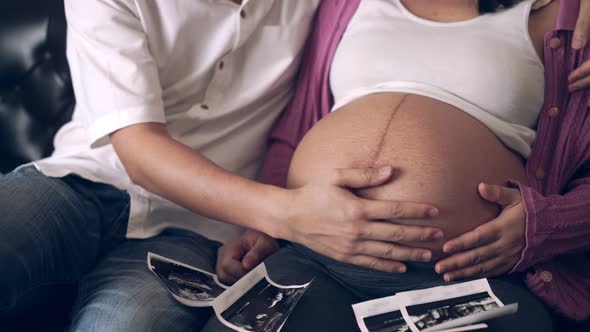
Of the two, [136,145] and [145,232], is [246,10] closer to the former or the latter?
[136,145]

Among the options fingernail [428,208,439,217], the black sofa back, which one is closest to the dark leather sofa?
the black sofa back

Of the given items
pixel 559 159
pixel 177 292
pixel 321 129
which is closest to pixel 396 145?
pixel 321 129

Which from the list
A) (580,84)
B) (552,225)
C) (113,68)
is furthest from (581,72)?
Result: (113,68)

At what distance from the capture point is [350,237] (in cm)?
98

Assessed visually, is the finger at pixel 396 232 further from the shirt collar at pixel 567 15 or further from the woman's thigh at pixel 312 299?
the shirt collar at pixel 567 15

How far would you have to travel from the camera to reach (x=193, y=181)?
1.08 m

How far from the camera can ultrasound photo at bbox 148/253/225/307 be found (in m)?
1.03

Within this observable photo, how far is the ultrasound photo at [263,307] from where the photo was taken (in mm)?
943

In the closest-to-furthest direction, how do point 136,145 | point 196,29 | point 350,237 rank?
point 350,237
point 136,145
point 196,29

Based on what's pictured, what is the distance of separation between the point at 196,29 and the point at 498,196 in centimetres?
66

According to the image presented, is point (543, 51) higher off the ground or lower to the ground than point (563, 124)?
higher

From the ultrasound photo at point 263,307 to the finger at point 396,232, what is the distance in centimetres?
15

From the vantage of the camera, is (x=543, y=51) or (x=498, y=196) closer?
(x=498, y=196)

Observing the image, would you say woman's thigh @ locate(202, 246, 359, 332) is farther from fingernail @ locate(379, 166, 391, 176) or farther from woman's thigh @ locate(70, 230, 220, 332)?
fingernail @ locate(379, 166, 391, 176)
